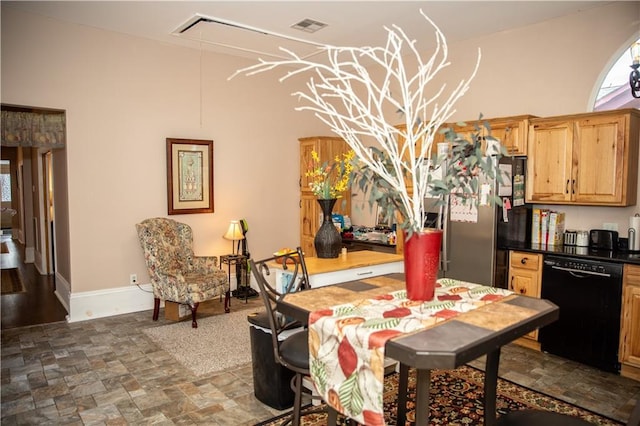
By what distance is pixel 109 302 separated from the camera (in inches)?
205

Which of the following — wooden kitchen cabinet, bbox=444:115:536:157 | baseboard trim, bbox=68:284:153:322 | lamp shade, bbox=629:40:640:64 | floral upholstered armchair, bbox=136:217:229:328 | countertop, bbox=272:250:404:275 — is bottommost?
baseboard trim, bbox=68:284:153:322

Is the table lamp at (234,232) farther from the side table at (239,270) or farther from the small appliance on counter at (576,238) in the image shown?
the small appliance on counter at (576,238)

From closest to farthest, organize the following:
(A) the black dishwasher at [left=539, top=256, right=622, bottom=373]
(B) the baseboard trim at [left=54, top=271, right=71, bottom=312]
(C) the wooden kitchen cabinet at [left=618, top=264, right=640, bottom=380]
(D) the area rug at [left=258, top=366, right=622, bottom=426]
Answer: (D) the area rug at [left=258, top=366, right=622, bottom=426] < (C) the wooden kitchen cabinet at [left=618, top=264, right=640, bottom=380] < (A) the black dishwasher at [left=539, top=256, right=622, bottom=373] < (B) the baseboard trim at [left=54, top=271, right=71, bottom=312]

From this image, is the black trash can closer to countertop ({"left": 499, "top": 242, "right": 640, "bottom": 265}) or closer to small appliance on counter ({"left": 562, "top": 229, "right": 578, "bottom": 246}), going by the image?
countertop ({"left": 499, "top": 242, "right": 640, "bottom": 265})

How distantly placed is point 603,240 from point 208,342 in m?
3.71

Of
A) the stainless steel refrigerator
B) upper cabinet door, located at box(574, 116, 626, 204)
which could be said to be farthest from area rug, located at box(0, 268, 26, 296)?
upper cabinet door, located at box(574, 116, 626, 204)

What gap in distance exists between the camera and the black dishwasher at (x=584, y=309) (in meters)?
3.59

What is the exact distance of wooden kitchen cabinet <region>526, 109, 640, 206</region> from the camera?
12.6 ft

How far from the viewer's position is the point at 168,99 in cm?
552

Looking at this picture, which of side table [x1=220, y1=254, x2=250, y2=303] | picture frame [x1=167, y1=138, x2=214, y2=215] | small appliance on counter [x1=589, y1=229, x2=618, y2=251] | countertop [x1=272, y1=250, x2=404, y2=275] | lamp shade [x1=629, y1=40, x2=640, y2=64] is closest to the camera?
countertop [x1=272, y1=250, x2=404, y2=275]

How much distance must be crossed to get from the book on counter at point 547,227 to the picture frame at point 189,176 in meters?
3.77

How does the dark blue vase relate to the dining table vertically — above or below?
above

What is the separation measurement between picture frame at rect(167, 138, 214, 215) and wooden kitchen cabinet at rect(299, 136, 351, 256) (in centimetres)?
140

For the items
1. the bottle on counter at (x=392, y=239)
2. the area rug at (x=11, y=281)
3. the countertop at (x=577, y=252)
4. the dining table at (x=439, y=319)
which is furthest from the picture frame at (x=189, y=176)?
the dining table at (x=439, y=319)
